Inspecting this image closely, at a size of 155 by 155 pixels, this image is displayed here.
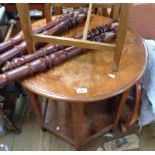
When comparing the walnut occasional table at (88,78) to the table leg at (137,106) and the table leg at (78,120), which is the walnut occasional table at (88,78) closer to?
the table leg at (78,120)

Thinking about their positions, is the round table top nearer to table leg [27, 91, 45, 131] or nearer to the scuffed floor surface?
table leg [27, 91, 45, 131]

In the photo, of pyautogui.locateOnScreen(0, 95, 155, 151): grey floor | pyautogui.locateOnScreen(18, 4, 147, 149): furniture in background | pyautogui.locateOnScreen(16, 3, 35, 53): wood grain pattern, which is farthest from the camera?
pyautogui.locateOnScreen(0, 95, 155, 151): grey floor

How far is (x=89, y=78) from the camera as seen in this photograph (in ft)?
3.13

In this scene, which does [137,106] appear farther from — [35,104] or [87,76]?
[35,104]

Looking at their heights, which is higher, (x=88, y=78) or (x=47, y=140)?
(x=88, y=78)

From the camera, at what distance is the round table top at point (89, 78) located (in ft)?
2.98

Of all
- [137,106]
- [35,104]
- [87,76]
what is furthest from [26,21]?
[137,106]

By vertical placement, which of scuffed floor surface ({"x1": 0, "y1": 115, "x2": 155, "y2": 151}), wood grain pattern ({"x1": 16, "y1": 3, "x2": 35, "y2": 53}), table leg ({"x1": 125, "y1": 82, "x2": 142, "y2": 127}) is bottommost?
scuffed floor surface ({"x1": 0, "y1": 115, "x2": 155, "y2": 151})

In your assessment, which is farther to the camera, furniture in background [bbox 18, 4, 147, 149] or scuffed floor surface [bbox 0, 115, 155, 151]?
scuffed floor surface [bbox 0, 115, 155, 151]

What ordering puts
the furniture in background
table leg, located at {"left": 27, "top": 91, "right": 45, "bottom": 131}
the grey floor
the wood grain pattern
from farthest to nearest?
the grey floor → table leg, located at {"left": 27, "top": 91, "right": 45, "bottom": 131} → the furniture in background → the wood grain pattern

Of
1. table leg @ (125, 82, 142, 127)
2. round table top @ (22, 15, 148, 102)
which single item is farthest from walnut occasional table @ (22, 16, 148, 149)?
table leg @ (125, 82, 142, 127)

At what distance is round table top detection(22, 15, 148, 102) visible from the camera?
0.91 meters
